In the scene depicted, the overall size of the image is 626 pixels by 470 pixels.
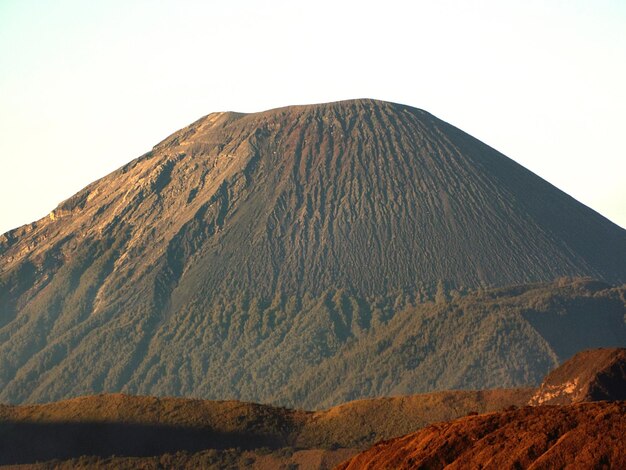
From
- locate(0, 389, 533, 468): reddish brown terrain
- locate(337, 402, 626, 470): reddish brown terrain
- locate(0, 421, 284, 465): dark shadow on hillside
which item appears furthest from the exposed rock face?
locate(337, 402, 626, 470): reddish brown terrain

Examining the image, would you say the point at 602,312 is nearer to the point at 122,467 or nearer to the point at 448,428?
the point at 122,467

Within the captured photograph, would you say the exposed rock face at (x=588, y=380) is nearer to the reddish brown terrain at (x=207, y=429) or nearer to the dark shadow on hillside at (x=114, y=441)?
the reddish brown terrain at (x=207, y=429)

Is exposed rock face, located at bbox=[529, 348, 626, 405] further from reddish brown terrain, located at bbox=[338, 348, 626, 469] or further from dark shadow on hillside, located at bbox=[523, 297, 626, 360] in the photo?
dark shadow on hillside, located at bbox=[523, 297, 626, 360]

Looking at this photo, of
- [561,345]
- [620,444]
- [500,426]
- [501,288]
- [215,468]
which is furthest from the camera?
[501,288]

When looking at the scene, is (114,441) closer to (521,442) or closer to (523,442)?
(521,442)

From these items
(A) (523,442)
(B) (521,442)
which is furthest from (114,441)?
(A) (523,442)

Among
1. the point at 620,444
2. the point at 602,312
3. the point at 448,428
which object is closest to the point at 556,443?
the point at 620,444

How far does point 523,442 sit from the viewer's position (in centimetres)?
5022

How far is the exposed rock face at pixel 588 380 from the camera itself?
3558 inches

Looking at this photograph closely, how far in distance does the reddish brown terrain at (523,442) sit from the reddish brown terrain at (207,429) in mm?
43134

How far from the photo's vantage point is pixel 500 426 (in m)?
54.4

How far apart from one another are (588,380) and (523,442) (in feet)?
141

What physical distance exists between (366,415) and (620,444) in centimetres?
6467

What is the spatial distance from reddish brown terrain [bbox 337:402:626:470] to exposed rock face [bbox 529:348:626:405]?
1297 inches
